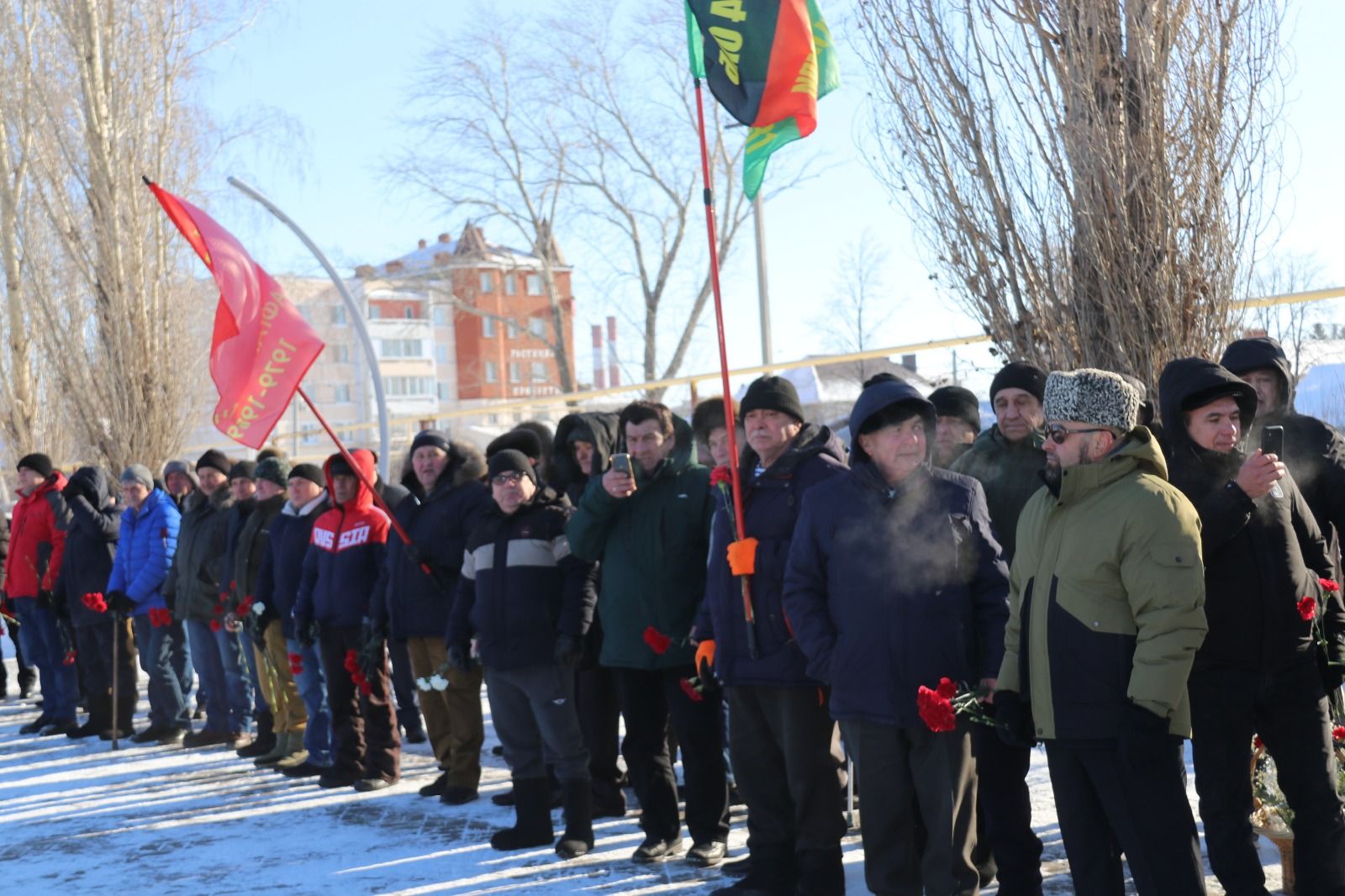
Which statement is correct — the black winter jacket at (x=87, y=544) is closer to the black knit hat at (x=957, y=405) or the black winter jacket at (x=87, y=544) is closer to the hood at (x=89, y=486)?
the hood at (x=89, y=486)

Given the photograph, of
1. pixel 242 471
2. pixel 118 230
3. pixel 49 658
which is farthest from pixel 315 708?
pixel 118 230

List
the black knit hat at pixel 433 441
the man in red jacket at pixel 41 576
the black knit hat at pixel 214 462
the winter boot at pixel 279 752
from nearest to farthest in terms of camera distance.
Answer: the black knit hat at pixel 433 441 → the winter boot at pixel 279 752 → the black knit hat at pixel 214 462 → the man in red jacket at pixel 41 576

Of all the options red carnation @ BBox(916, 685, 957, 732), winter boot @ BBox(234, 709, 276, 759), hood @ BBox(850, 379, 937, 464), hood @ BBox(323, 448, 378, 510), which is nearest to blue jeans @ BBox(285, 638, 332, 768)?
winter boot @ BBox(234, 709, 276, 759)

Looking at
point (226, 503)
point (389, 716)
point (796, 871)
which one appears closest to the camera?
point (796, 871)

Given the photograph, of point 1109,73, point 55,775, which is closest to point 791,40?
point 1109,73

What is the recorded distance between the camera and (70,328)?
1725cm

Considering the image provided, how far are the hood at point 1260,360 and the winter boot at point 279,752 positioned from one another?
647cm

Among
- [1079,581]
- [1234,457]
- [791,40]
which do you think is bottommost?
[1079,581]

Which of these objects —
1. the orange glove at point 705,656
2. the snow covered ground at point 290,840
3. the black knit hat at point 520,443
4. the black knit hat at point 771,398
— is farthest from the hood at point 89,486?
the black knit hat at point 771,398

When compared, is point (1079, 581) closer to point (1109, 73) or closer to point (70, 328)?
point (1109, 73)

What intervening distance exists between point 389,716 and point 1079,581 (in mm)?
5365

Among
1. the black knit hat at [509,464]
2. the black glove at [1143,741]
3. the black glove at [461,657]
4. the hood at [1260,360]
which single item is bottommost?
the black glove at [1143,741]

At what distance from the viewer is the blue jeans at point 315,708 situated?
29.1ft

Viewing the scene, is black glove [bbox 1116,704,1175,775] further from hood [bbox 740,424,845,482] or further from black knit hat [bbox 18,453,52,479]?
black knit hat [bbox 18,453,52,479]
